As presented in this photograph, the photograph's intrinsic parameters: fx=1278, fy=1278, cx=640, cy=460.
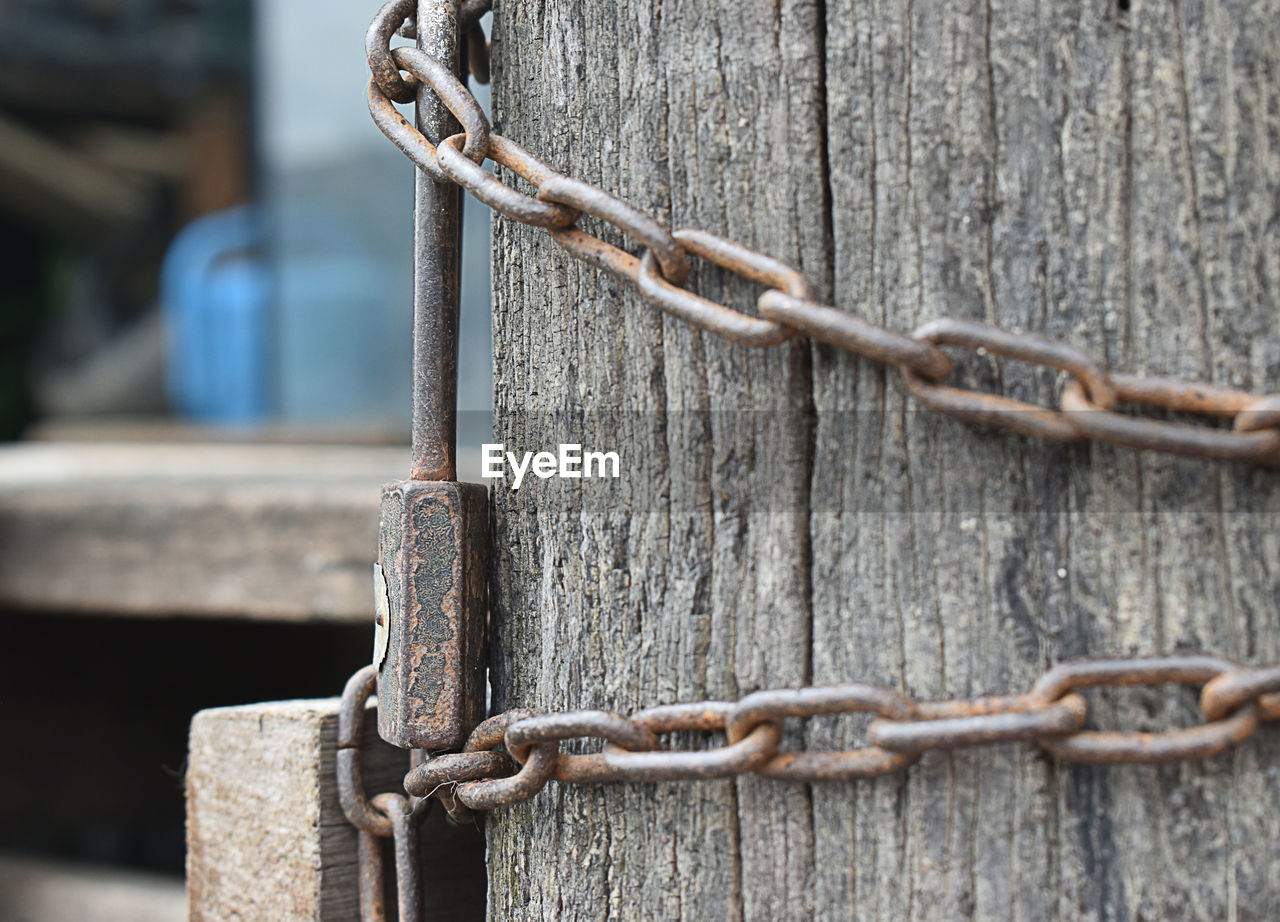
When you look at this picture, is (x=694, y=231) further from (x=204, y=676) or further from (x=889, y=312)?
(x=204, y=676)

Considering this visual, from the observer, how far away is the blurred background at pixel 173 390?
6.67ft

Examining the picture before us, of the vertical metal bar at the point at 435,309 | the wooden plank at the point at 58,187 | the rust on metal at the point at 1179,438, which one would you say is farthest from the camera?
the wooden plank at the point at 58,187

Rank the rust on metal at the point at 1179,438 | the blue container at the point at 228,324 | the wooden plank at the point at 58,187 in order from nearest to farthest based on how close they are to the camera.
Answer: the rust on metal at the point at 1179,438, the blue container at the point at 228,324, the wooden plank at the point at 58,187

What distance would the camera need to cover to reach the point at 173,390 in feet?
22.4


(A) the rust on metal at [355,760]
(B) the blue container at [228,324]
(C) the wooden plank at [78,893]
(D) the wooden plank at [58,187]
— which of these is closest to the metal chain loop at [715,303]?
(A) the rust on metal at [355,760]

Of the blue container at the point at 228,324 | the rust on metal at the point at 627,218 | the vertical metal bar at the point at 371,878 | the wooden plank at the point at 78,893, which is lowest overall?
the wooden plank at the point at 78,893

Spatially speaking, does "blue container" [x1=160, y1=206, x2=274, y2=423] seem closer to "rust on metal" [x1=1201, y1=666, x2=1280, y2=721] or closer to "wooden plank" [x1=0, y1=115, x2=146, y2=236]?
"wooden plank" [x1=0, y1=115, x2=146, y2=236]

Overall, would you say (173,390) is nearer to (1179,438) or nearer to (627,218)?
(627,218)

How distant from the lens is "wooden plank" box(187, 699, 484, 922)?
102 cm

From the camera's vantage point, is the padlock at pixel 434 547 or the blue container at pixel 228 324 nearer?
the padlock at pixel 434 547

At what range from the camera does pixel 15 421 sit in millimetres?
7590

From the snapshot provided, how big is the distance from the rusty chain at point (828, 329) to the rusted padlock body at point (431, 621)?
0.69 feet

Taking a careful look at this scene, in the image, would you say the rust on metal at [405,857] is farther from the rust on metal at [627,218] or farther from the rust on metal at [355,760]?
the rust on metal at [627,218]

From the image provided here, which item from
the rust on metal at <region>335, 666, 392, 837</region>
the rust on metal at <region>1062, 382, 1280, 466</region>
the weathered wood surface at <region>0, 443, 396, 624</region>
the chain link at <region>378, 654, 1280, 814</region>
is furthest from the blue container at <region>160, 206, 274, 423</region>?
the rust on metal at <region>1062, 382, 1280, 466</region>
